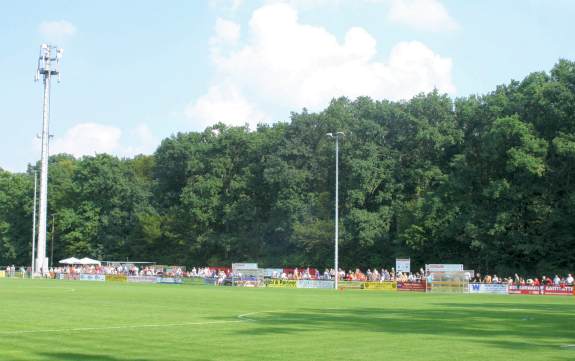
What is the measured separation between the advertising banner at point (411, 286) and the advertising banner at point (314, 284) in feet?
18.9

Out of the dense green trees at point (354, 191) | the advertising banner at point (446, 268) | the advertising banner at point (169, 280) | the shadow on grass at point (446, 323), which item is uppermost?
the dense green trees at point (354, 191)

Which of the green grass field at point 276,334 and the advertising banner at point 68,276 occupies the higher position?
the green grass field at point 276,334

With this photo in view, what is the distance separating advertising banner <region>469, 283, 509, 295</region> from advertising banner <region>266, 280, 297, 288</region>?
1598cm

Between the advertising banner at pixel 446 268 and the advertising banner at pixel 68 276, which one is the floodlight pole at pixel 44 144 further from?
the advertising banner at pixel 446 268

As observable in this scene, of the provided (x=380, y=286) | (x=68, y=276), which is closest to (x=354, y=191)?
(x=380, y=286)

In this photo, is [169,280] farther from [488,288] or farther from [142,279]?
[488,288]

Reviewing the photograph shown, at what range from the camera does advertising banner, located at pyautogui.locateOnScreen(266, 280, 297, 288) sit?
6650cm

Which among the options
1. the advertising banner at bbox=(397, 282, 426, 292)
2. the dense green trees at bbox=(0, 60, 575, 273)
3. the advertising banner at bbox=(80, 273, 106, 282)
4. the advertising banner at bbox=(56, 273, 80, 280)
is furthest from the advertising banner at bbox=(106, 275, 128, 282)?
the advertising banner at bbox=(397, 282, 426, 292)

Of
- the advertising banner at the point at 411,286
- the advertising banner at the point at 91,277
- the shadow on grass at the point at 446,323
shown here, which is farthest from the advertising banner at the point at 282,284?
the shadow on grass at the point at 446,323

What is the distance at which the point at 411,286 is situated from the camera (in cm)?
5978

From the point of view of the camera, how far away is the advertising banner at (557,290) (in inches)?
2096

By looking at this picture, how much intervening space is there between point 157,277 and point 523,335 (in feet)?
194

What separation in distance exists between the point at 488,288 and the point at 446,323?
33750mm

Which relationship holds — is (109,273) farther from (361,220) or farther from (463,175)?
(463,175)
